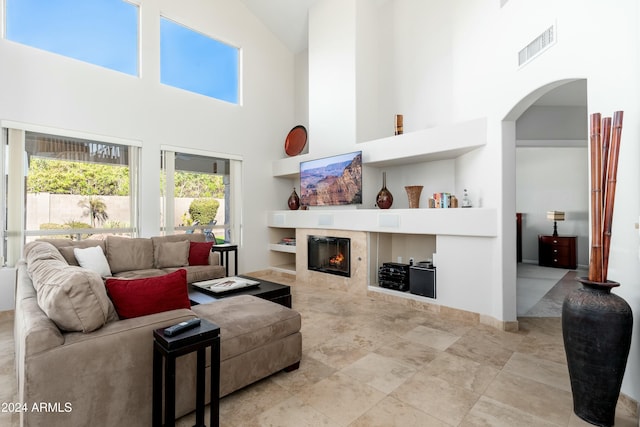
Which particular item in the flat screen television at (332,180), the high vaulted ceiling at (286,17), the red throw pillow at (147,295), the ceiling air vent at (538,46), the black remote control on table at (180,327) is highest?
the high vaulted ceiling at (286,17)

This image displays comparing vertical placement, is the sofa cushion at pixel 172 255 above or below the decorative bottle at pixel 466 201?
below

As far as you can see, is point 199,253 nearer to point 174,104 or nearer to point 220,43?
point 174,104

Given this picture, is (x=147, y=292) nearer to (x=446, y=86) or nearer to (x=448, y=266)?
(x=448, y=266)

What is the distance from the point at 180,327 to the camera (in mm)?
1610

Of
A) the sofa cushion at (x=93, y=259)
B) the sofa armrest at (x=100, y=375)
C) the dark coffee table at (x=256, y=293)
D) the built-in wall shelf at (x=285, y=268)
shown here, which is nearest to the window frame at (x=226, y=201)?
the built-in wall shelf at (x=285, y=268)

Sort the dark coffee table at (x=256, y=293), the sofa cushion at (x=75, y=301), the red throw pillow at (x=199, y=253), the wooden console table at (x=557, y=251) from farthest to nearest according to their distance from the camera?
the wooden console table at (x=557, y=251) < the red throw pillow at (x=199, y=253) < the dark coffee table at (x=256, y=293) < the sofa cushion at (x=75, y=301)

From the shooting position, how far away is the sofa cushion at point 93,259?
11.8 ft

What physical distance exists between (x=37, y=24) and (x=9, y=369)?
396 centimetres

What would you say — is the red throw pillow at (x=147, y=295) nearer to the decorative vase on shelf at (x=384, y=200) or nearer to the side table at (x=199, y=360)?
the side table at (x=199, y=360)

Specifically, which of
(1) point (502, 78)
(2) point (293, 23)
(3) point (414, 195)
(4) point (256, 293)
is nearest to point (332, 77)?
(2) point (293, 23)

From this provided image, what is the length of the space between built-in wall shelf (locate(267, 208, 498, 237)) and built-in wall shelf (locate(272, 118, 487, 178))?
74 centimetres

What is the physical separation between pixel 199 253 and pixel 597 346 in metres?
4.29

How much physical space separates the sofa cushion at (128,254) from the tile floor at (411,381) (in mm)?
1123

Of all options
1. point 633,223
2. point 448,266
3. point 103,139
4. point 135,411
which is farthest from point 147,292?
point 103,139
